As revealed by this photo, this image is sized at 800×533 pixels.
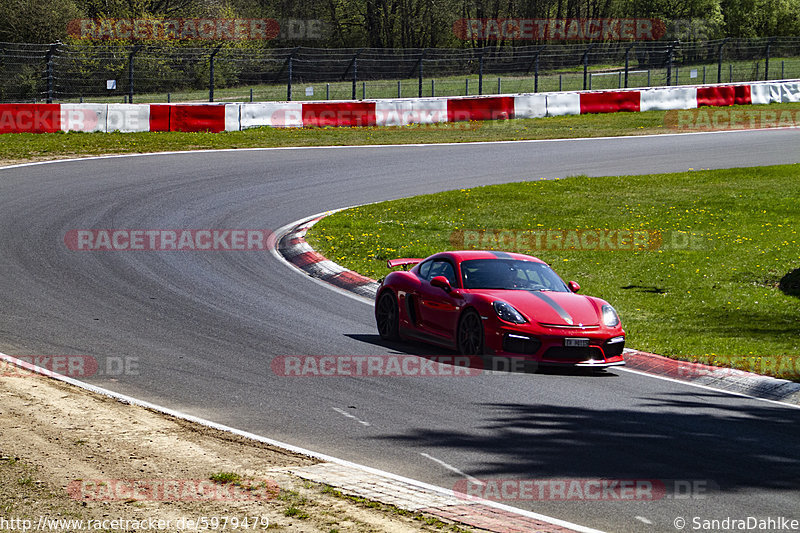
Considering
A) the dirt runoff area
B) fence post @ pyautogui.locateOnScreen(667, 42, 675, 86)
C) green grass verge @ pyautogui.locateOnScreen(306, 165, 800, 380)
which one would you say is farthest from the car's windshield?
fence post @ pyautogui.locateOnScreen(667, 42, 675, 86)

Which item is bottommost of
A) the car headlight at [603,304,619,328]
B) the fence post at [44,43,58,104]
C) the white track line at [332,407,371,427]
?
the white track line at [332,407,371,427]

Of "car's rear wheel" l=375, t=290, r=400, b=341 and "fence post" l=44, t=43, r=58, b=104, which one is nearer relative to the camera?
"car's rear wheel" l=375, t=290, r=400, b=341

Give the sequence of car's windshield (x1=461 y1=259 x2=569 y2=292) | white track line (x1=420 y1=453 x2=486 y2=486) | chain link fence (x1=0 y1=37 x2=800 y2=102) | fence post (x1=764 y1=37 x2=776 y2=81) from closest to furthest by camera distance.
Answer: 1. white track line (x1=420 y1=453 x2=486 y2=486)
2. car's windshield (x1=461 y1=259 x2=569 y2=292)
3. chain link fence (x1=0 y1=37 x2=800 y2=102)
4. fence post (x1=764 y1=37 x2=776 y2=81)

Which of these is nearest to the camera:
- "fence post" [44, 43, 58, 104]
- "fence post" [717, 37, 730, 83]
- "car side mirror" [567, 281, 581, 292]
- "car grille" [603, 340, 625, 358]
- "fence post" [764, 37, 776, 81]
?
"car grille" [603, 340, 625, 358]

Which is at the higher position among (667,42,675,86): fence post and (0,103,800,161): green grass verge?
(667,42,675,86): fence post

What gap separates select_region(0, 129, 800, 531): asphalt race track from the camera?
7.51 meters

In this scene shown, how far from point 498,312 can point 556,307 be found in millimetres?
778

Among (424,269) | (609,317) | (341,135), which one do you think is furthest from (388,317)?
(341,135)

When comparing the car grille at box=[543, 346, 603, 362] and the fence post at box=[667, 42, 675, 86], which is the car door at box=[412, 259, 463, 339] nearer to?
the car grille at box=[543, 346, 603, 362]

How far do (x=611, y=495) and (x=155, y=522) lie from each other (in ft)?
10.1

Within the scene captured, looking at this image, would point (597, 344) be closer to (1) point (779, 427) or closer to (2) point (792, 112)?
(1) point (779, 427)

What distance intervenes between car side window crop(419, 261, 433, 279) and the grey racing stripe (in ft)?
4.80

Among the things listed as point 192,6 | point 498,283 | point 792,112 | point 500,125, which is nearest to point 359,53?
point 500,125

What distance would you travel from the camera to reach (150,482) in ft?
22.2
